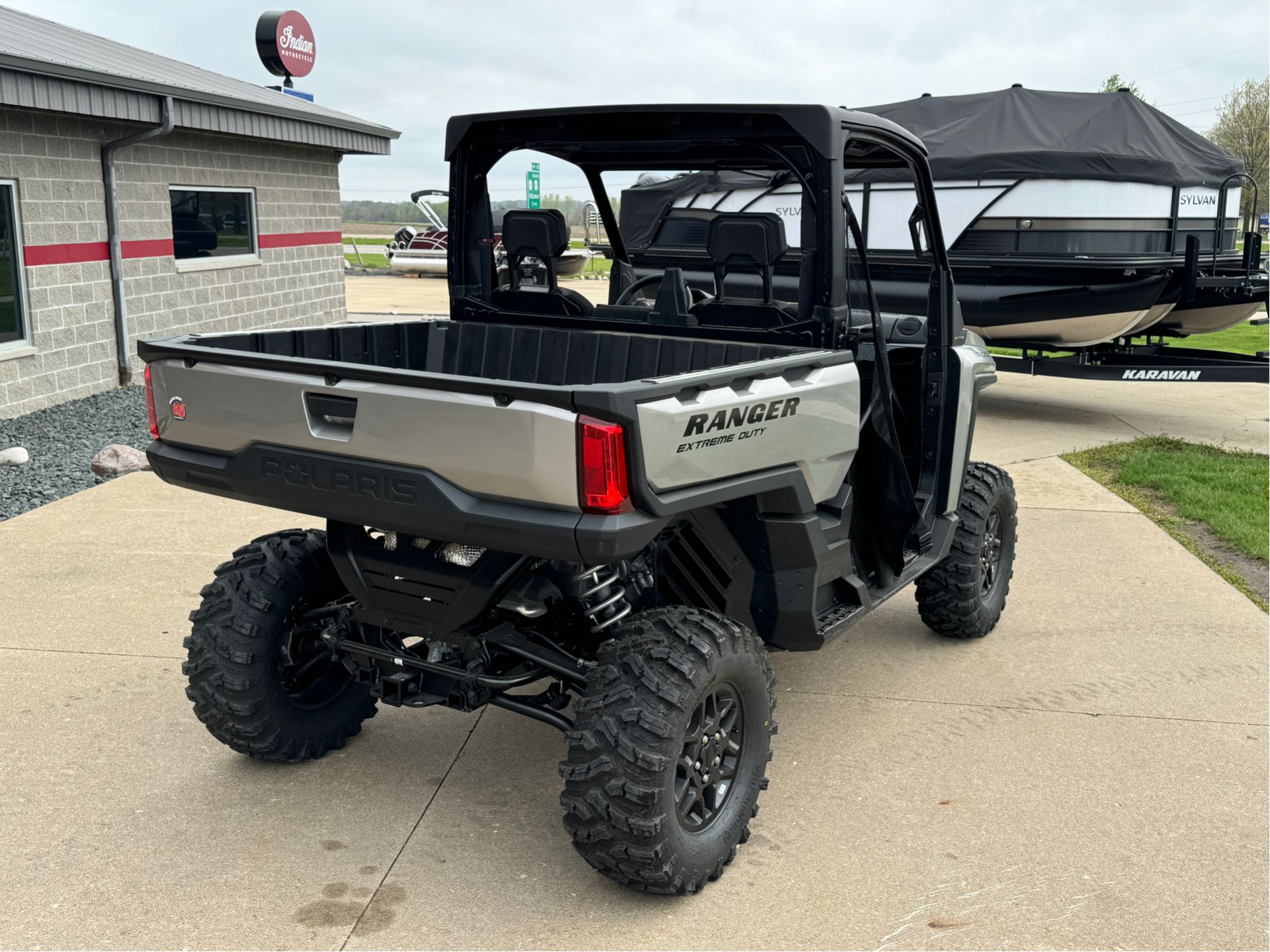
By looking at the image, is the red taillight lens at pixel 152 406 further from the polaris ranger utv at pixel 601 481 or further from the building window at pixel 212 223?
the building window at pixel 212 223

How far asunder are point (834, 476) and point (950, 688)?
1.49 m

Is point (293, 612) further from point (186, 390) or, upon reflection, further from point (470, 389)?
point (470, 389)

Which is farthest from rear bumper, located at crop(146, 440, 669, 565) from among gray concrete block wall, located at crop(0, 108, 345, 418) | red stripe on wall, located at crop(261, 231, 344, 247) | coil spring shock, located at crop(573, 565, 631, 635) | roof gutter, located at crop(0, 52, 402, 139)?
red stripe on wall, located at crop(261, 231, 344, 247)

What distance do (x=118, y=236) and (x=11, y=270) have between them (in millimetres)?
1348

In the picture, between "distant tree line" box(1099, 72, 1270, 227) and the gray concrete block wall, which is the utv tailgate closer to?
the gray concrete block wall

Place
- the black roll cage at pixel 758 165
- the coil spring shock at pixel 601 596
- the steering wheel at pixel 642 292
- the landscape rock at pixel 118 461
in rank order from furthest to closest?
the landscape rock at pixel 118 461 < the steering wheel at pixel 642 292 < the black roll cage at pixel 758 165 < the coil spring shock at pixel 601 596

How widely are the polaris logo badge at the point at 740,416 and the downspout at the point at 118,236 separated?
29.4ft

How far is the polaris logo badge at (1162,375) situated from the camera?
405 inches

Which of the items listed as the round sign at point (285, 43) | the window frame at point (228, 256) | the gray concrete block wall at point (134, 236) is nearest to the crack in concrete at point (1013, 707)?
the gray concrete block wall at point (134, 236)

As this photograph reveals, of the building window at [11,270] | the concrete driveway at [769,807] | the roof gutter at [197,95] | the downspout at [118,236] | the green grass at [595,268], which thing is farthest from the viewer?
the green grass at [595,268]

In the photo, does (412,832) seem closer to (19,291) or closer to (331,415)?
(331,415)

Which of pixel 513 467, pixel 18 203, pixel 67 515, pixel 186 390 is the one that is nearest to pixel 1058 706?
pixel 513 467

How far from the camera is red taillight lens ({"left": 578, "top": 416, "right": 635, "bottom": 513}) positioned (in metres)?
2.75

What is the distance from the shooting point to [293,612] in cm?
380
